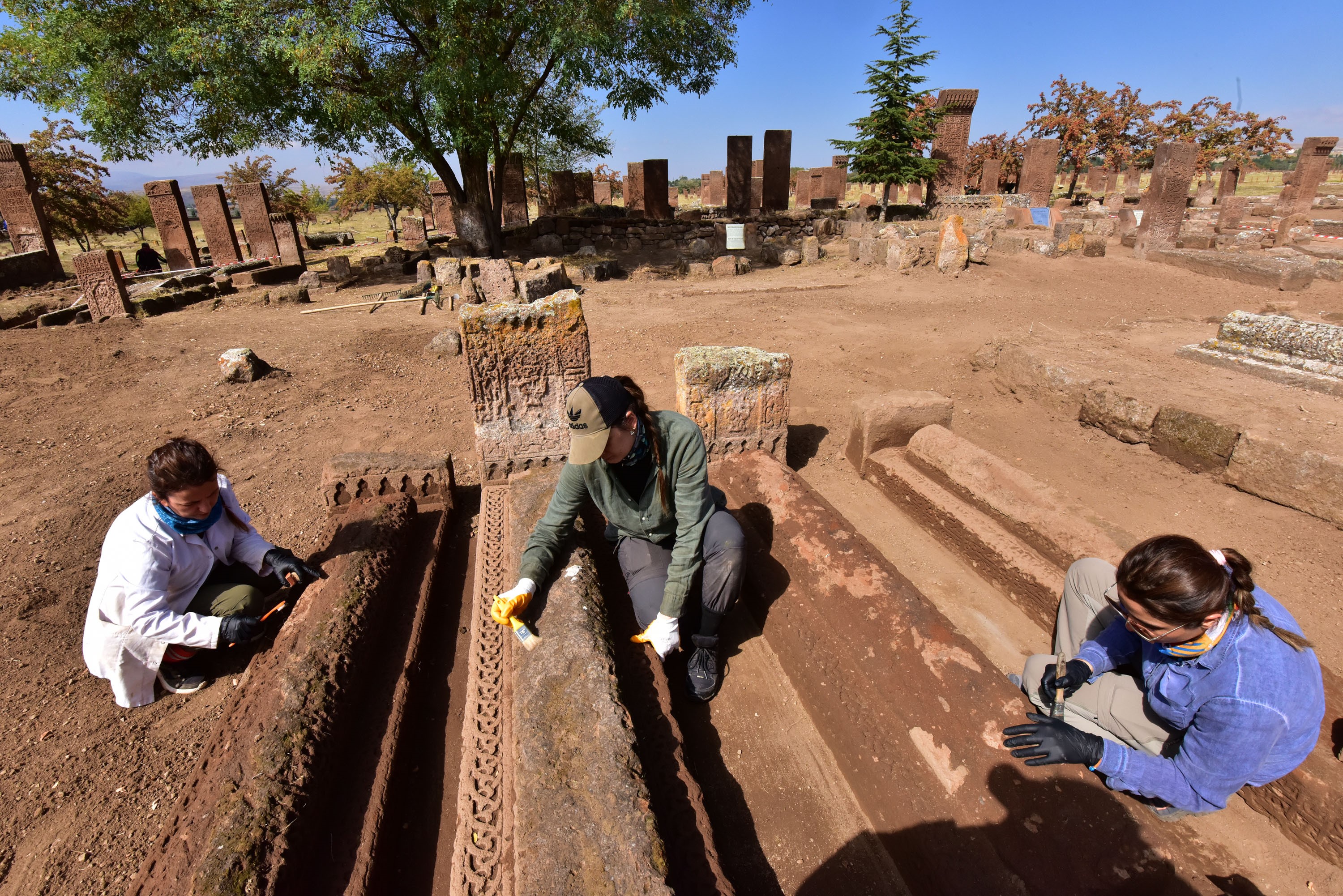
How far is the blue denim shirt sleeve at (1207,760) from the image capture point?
1.69 m

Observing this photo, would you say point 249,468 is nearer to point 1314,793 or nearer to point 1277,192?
point 1314,793

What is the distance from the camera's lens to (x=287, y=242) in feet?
52.9

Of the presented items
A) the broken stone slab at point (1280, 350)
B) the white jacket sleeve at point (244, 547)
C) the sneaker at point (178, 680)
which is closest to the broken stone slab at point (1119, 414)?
the broken stone slab at point (1280, 350)

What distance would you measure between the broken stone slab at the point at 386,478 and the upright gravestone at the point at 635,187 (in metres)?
17.6

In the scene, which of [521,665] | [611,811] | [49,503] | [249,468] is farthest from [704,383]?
[49,503]

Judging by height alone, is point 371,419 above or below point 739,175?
below

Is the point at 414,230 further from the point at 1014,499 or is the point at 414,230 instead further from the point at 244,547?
the point at 1014,499

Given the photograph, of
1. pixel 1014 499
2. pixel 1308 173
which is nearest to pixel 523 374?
pixel 1014 499

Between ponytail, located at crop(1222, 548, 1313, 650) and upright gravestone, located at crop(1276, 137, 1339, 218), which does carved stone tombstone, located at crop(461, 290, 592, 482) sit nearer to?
ponytail, located at crop(1222, 548, 1313, 650)

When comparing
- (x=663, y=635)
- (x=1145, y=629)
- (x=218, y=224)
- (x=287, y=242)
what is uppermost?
(x=218, y=224)

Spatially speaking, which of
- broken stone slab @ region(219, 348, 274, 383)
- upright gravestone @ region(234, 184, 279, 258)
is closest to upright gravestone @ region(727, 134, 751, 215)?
upright gravestone @ region(234, 184, 279, 258)

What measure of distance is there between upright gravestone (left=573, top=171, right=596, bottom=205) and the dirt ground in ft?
38.4

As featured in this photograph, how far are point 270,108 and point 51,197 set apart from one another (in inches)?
362

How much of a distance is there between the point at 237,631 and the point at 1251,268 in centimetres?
1407
